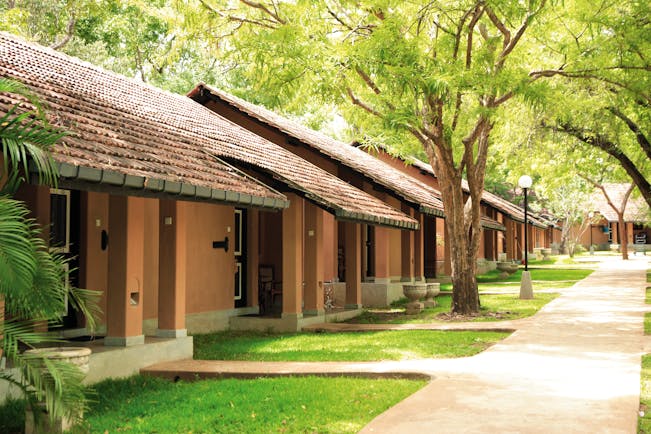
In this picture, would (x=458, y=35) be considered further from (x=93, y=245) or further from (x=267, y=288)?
(x=93, y=245)

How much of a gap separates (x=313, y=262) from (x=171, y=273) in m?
4.65

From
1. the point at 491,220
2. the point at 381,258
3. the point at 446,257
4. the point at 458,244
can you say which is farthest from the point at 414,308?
the point at 491,220

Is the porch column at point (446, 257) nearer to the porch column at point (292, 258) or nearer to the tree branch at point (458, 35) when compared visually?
the tree branch at point (458, 35)

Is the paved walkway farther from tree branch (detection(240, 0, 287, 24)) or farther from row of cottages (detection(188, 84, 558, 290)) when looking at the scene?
tree branch (detection(240, 0, 287, 24))

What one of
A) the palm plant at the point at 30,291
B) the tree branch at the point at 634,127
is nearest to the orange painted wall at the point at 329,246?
the tree branch at the point at 634,127

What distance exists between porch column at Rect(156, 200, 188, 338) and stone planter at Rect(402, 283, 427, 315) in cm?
723

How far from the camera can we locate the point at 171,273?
31.1ft

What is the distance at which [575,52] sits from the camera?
13.3m

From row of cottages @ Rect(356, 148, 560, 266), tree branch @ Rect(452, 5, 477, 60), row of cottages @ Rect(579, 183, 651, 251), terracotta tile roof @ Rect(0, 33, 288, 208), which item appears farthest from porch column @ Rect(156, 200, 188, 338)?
row of cottages @ Rect(579, 183, 651, 251)

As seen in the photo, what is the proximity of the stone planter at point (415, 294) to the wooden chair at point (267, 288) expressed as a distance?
115 inches

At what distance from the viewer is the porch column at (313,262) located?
1366 centimetres

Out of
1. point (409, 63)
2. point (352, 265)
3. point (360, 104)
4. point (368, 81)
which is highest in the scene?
point (368, 81)

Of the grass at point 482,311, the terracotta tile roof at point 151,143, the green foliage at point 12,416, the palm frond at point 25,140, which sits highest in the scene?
the terracotta tile roof at point 151,143

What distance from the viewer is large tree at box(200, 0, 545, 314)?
11891 mm
